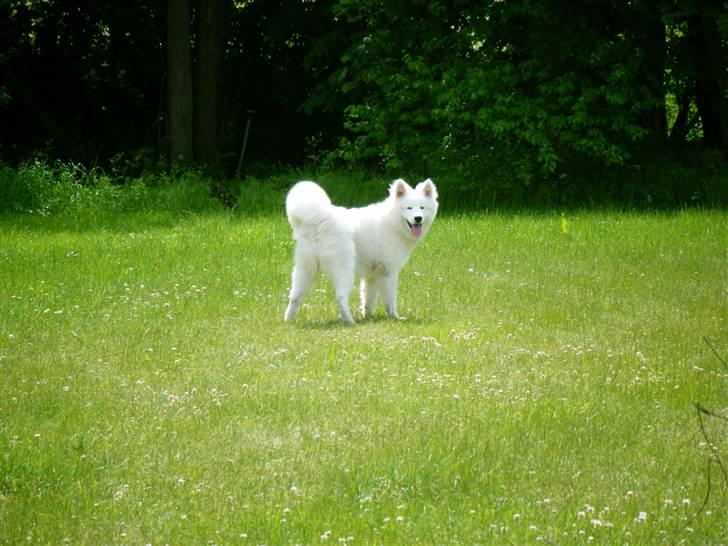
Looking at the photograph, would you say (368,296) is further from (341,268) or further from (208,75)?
(208,75)

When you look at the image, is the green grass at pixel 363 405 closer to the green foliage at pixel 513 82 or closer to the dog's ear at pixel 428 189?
the dog's ear at pixel 428 189

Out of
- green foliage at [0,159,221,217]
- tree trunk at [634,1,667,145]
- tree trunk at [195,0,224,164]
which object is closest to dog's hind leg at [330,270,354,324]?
green foliage at [0,159,221,217]

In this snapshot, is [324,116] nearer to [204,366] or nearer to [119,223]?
[119,223]

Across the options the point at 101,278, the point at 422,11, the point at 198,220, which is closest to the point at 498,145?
the point at 422,11

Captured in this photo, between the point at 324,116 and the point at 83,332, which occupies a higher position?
the point at 324,116

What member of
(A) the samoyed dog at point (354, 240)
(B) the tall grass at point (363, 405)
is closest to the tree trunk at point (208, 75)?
(B) the tall grass at point (363, 405)

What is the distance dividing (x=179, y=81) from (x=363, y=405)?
1449cm

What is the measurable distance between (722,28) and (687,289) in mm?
7433

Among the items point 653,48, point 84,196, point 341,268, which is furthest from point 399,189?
point 653,48

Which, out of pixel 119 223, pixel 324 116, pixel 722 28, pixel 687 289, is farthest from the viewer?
pixel 324 116

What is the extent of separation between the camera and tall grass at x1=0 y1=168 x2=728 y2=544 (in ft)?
15.5

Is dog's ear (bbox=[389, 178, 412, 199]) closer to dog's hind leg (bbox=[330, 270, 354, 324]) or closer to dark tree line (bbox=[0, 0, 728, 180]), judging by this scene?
dog's hind leg (bbox=[330, 270, 354, 324])

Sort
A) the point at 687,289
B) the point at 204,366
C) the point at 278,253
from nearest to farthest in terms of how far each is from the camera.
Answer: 1. the point at 204,366
2. the point at 687,289
3. the point at 278,253

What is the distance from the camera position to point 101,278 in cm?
1087
